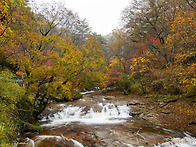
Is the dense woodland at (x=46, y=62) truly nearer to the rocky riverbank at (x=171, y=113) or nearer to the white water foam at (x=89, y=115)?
the rocky riverbank at (x=171, y=113)

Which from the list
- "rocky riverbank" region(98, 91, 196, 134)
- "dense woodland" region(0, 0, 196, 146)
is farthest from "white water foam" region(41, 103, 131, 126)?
"dense woodland" region(0, 0, 196, 146)

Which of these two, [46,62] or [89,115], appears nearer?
[46,62]

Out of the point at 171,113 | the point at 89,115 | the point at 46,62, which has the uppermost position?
the point at 46,62

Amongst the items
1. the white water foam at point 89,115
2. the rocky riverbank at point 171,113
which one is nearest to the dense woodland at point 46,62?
the rocky riverbank at point 171,113

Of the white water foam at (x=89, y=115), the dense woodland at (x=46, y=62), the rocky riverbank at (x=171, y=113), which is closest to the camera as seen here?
the dense woodland at (x=46, y=62)

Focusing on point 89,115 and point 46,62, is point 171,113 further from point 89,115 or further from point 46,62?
point 46,62

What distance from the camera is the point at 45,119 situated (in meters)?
9.89

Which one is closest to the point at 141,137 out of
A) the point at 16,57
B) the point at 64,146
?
the point at 64,146

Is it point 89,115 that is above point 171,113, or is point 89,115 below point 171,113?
below

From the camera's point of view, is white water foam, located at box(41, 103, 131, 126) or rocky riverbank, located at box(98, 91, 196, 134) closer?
rocky riverbank, located at box(98, 91, 196, 134)

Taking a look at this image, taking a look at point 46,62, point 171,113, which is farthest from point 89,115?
point 171,113

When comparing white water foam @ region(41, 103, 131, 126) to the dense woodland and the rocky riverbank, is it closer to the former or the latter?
the rocky riverbank

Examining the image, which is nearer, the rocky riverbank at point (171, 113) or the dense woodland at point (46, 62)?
the dense woodland at point (46, 62)

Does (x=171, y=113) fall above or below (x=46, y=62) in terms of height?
below
